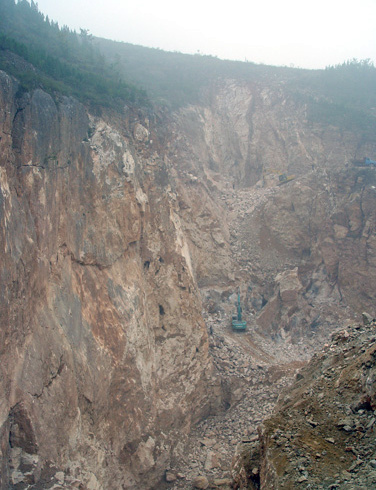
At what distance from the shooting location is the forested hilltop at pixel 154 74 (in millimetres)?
20134

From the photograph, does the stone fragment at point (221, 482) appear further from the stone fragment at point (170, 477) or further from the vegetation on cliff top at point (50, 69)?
the vegetation on cliff top at point (50, 69)

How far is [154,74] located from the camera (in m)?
40.7

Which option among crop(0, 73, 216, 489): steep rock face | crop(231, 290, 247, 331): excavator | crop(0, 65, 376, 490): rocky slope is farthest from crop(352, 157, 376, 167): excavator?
crop(0, 73, 216, 489): steep rock face

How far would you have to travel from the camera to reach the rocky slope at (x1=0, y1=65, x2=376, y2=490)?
12.5 m

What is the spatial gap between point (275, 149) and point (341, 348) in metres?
25.9

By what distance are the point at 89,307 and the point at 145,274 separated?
399cm

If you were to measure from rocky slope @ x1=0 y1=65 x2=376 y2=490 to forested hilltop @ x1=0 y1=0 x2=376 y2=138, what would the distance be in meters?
2.00

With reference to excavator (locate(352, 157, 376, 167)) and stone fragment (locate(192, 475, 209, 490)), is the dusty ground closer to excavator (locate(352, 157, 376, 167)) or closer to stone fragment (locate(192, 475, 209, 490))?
stone fragment (locate(192, 475, 209, 490))

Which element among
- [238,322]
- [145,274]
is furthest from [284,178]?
[145,274]

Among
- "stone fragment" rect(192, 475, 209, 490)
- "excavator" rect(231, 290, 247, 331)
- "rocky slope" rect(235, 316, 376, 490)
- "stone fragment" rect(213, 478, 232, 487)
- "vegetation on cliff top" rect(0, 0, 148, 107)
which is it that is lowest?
"stone fragment" rect(192, 475, 209, 490)

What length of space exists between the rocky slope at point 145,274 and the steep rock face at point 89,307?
0.06 m

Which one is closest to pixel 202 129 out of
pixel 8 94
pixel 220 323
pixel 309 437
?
pixel 220 323

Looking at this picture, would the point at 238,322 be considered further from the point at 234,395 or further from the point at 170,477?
the point at 170,477

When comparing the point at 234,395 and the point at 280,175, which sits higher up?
the point at 280,175
